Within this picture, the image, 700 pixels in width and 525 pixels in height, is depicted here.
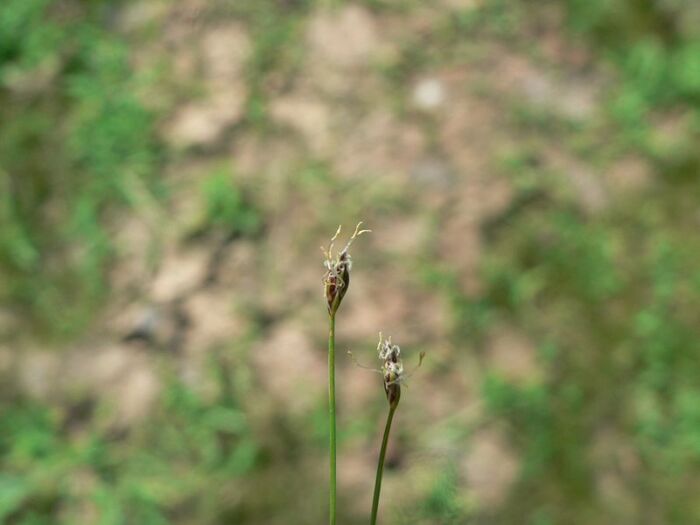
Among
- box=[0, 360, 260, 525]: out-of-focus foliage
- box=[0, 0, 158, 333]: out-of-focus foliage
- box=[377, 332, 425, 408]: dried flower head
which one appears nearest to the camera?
box=[377, 332, 425, 408]: dried flower head

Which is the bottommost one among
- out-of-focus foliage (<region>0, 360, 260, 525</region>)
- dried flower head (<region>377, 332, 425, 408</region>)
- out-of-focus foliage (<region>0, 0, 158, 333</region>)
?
dried flower head (<region>377, 332, 425, 408</region>)

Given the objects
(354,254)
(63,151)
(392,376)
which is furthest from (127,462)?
(392,376)

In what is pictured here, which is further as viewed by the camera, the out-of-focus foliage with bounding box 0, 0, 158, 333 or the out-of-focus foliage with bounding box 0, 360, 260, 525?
the out-of-focus foliage with bounding box 0, 0, 158, 333

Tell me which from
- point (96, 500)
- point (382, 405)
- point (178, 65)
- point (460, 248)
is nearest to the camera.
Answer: point (96, 500)

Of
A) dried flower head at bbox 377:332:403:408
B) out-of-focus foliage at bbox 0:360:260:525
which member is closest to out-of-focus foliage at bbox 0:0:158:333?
out-of-focus foliage at bbox 0:360:260:525

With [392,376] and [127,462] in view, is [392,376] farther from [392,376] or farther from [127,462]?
[127,462]

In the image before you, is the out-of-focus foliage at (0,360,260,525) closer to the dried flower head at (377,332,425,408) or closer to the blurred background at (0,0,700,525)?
the blurred background at (0,0,700,525)

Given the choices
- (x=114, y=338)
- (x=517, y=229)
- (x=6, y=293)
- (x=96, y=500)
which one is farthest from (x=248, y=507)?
(x=517, y=229)

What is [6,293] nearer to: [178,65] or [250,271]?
[250,271]

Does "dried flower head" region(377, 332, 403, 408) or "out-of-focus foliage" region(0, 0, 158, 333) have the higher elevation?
"out-of-focus foliage" region(0, 0, 158, 333)
